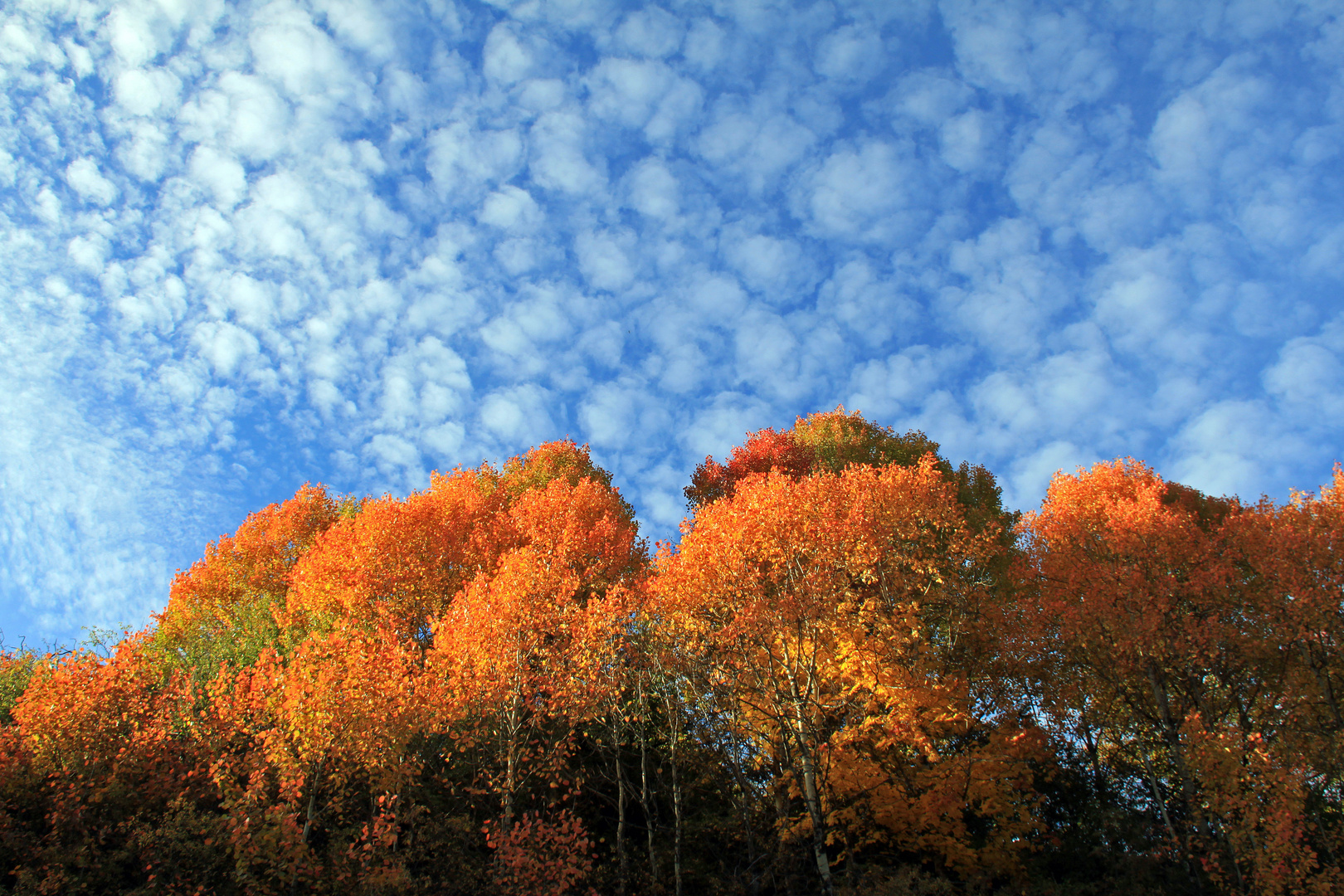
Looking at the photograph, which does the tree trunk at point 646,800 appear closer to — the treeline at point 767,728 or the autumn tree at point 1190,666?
the treeline at point 767,728

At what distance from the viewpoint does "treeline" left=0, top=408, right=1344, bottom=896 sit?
19938 mm

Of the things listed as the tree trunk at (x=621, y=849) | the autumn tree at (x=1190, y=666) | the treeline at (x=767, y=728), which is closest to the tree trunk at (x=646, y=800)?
the treeline at (x=767, y=728)

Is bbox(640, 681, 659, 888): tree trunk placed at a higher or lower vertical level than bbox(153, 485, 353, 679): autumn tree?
lower

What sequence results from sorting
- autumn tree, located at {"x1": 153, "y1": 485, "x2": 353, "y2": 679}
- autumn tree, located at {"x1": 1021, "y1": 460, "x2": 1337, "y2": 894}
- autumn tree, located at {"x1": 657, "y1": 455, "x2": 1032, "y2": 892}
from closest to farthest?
1. autumn tree, located at {"x1": 1021, "y1": 460, "x2": 1337, "y2": 894}
2. autumn tree, located at {"x1": 657, "y1": 455, "x2": 1032, "y2": 892}
3. autumn tree, located at {"x1": 153, "y1": 485, "x2": 353, "y2": 679}

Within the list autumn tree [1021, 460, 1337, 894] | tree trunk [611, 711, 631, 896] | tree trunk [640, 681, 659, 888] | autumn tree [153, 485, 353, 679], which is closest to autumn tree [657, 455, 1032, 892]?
tree trunk [640, 681, 659, 888]

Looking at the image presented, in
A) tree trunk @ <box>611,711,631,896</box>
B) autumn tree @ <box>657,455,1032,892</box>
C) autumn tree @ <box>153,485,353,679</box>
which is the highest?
autumn tree @ <box>153,485,353,679</box>

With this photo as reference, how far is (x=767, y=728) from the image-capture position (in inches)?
933

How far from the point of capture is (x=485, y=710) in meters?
23.3

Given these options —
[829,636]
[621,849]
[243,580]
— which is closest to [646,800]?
[621,849]

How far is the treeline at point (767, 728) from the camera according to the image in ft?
65.4

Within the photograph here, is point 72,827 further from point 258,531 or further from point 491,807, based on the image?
point 258,531

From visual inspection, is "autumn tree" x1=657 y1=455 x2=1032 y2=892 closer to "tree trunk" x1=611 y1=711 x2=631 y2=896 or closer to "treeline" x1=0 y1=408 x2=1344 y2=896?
"treeline" x1=0 y1=408 x2=1344 y2=896

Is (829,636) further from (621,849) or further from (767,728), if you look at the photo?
(621,849)

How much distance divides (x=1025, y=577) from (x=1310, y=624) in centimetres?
973
